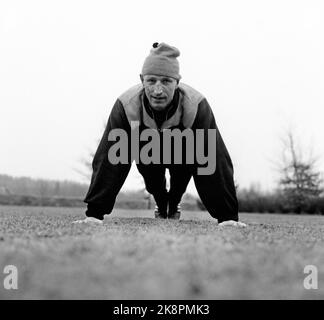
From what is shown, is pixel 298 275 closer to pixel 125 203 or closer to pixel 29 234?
pixel 29 234

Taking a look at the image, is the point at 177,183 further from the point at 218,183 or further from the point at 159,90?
the point at 159,90

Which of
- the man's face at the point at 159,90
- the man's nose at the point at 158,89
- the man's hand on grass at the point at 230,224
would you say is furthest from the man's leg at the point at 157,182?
the man's hand on grass at the point at 230,224

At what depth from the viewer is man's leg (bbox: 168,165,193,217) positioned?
21.2 ft

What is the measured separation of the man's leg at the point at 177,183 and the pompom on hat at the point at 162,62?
1073 millimetres

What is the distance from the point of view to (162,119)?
5.73 metres

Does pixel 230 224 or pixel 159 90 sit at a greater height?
pixel 159 90

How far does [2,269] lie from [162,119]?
11.7 feet

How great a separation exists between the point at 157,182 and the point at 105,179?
4.88 feet

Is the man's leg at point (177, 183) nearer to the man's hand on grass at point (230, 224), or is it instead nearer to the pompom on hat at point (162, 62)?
the man's hand on grass at point (230, 224)

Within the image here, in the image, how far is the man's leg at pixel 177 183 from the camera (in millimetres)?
6477

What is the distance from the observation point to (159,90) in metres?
5.48

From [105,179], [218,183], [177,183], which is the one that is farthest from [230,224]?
[177,183]
